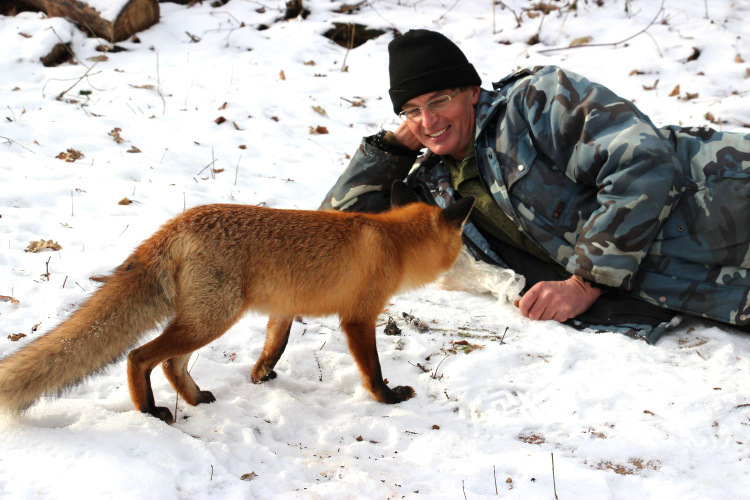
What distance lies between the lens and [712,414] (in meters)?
3.09

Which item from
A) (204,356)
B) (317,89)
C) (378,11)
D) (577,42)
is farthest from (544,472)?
(378,11)

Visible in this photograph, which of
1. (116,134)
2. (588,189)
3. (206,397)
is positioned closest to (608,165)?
(588,189)

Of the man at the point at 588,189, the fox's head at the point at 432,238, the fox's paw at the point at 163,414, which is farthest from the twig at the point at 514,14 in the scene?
the fox's paw at the point at 163,414

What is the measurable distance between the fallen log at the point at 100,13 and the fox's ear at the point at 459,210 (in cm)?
721

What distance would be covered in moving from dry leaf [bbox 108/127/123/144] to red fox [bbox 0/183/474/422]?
3.83m

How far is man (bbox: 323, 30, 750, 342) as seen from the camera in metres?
3.79

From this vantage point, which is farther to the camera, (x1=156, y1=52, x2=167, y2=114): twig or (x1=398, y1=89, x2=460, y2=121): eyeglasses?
(x1=156, y1=52, x2=167, y2=114): twig

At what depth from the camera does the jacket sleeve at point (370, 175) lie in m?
4.80

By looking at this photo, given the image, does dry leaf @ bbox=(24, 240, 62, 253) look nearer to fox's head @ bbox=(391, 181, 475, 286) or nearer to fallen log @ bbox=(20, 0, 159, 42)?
fox's head @ bbox=(391, 181, 475, 286)

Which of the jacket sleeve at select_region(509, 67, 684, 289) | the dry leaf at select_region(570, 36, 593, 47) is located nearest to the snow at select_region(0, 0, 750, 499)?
the jacket sleeve at select_region(509, 67, 684, 289)

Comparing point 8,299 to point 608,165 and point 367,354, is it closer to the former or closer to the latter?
point 367,354

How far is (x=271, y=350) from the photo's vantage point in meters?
3.40

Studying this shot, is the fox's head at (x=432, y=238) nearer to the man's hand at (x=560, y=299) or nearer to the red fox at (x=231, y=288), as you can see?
the red fox at (x=231, y=288)

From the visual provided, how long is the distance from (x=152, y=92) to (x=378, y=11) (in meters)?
4.51
